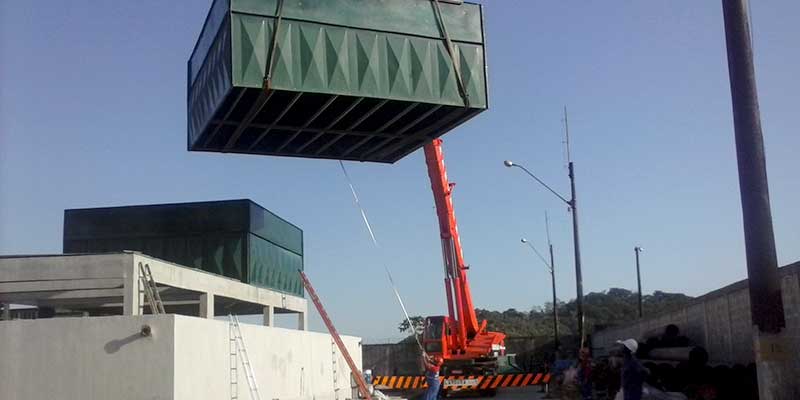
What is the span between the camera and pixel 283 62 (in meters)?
14.0

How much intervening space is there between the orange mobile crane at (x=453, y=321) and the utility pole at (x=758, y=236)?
16.3 meters

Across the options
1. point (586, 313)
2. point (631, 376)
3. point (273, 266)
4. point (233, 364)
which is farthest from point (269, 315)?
point (586, 313)

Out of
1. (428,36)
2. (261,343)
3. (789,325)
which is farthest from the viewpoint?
(261,343)

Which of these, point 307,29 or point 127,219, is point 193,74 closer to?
point 307,29

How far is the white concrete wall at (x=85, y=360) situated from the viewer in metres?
13.9

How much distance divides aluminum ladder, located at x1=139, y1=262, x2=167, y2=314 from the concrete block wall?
12735 mm

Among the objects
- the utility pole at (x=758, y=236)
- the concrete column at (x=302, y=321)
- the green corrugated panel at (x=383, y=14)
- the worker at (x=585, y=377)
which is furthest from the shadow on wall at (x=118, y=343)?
the concrete column at (x=302, y=321)

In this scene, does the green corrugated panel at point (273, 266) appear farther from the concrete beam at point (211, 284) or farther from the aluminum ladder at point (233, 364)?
the aluminum ladder at point (233, 364)

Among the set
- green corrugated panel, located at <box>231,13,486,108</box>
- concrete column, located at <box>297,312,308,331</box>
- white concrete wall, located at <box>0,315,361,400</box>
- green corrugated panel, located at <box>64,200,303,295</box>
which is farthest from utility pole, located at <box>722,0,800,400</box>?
concrete column, located at <box>297,312,308,331</box>

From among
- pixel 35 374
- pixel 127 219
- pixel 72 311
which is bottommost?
pixel 35 374

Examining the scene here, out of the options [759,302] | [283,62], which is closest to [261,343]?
[283,62]

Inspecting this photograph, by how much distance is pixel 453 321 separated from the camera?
2889cm

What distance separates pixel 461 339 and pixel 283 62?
1701cm

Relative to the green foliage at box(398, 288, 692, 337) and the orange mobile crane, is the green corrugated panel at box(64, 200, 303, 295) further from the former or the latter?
the green foliage at box(398, 288, 692, 337)
